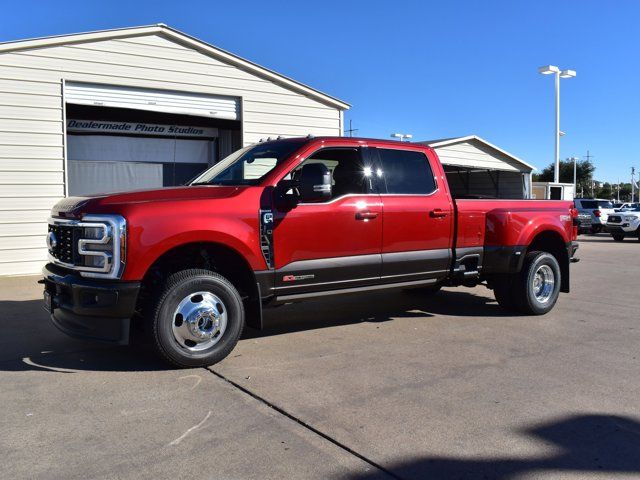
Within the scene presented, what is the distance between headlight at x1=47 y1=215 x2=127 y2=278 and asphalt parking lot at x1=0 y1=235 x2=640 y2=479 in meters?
0.93

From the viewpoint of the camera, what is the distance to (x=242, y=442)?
3.51m

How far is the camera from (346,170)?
6.00 meters

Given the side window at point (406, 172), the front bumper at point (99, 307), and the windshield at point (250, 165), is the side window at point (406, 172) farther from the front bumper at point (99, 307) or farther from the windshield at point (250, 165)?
the front bumper at point (99, 307)

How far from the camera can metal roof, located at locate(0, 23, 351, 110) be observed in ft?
33.3

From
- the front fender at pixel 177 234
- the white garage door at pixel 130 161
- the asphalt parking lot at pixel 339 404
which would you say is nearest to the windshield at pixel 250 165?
the front fender at pixel 177 234

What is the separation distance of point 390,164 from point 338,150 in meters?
0.67

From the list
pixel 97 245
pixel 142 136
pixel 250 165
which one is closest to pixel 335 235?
pixel 250 165

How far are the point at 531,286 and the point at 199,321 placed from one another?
4433 mm

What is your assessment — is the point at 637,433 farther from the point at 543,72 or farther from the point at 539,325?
the point at 543,72

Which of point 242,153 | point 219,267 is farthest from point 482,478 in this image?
point 242,153

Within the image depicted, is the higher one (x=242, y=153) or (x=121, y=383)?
(x=242, y=153)

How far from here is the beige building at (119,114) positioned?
10.2 metres

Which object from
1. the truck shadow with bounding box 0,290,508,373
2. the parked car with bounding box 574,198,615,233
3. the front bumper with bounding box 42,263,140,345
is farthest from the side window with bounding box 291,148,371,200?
the parked car with bounding box 574,198,615,233

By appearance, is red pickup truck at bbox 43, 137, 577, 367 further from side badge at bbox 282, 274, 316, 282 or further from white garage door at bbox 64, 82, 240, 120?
white garage door at bbox 64, 82, 240, 120
